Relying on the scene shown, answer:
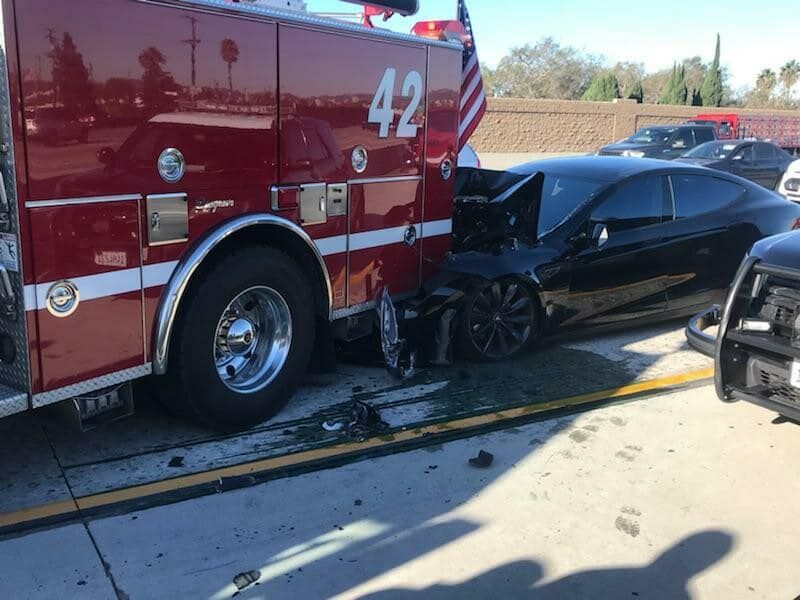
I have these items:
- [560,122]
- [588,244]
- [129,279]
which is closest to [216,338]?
[129,279]

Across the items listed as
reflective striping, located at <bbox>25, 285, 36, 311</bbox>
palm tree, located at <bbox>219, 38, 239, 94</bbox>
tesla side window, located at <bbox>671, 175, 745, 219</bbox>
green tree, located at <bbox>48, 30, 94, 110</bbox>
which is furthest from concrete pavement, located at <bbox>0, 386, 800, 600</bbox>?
tesla side window, located at <bbox>671, 175, 745, 219</bbox>

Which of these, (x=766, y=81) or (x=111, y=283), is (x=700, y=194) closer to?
(x=111, y=283)

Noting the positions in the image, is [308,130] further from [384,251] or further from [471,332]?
[471,332]

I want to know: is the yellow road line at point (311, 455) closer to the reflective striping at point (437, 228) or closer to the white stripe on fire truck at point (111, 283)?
the white stripe on fire truck at point (111, 283)

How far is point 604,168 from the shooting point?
6656 mm

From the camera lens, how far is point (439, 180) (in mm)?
5855

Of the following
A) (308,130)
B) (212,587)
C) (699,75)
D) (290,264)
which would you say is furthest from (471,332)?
(699,75)

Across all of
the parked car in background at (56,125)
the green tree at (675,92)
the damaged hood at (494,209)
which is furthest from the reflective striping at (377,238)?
the green tree at (675,92)

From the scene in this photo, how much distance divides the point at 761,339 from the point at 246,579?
285 cm

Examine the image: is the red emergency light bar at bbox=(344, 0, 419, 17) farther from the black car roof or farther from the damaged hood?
the black car roof

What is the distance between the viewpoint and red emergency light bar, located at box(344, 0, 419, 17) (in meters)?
5.06

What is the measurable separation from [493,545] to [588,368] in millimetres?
2691

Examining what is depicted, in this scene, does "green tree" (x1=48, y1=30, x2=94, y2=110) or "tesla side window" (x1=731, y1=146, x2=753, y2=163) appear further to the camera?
"tesla side window" (x1=731, y1=146, x2=753, y2=163)

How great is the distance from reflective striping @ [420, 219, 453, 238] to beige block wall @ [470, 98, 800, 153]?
28418mm
